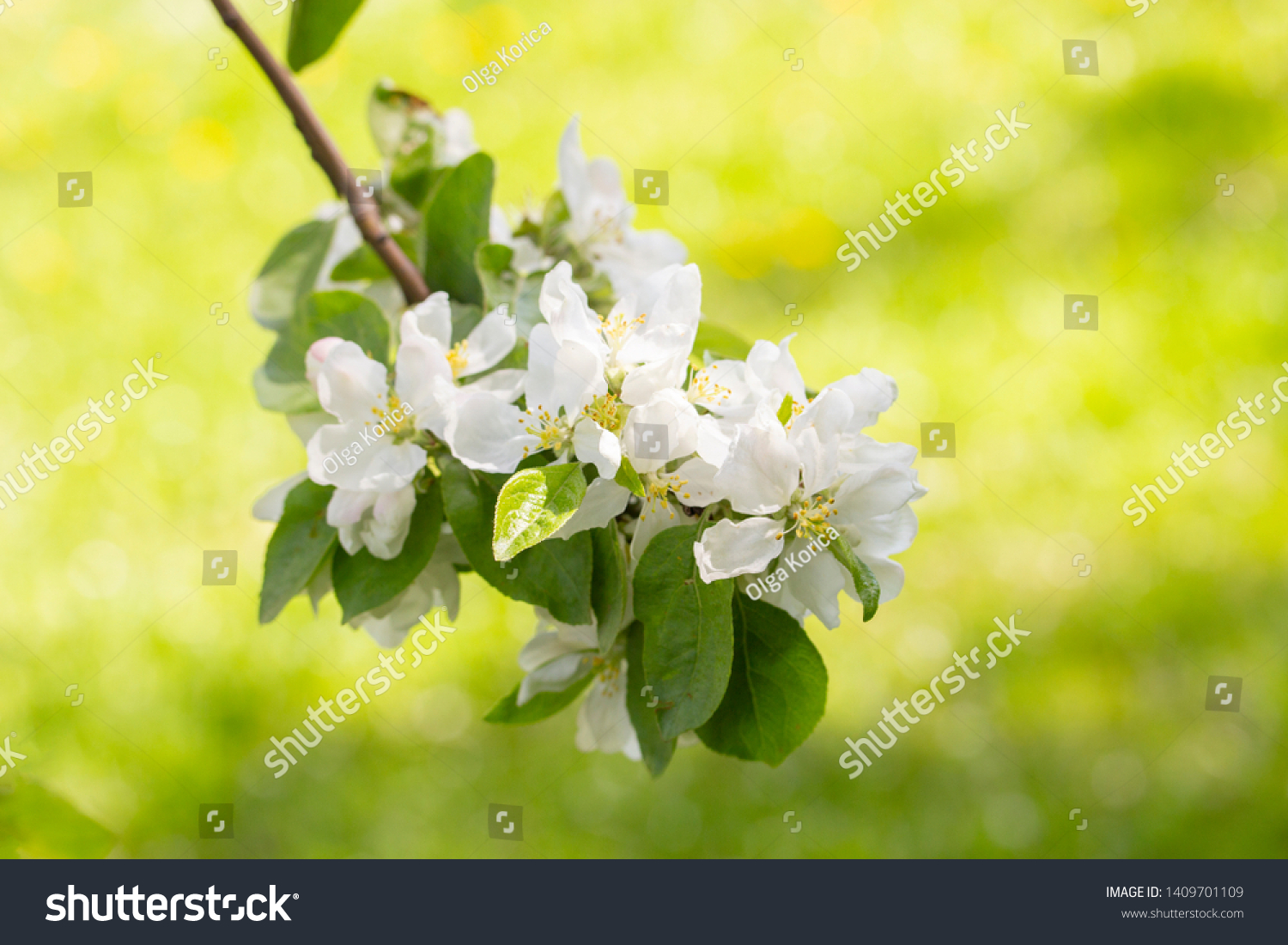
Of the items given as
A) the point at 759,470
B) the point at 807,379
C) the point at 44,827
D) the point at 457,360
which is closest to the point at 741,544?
the point at 759,470

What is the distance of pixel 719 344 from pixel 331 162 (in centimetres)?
38

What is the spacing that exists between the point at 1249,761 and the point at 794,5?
83.0 inches

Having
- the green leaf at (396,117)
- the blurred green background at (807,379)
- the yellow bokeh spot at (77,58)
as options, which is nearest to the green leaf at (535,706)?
the green leaf at (396,117)

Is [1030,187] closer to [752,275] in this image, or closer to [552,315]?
[752,275]

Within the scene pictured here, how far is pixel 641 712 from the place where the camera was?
0.74m

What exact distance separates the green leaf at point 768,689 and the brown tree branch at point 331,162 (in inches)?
15.9

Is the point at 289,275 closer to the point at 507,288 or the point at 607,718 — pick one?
the point at 507,288

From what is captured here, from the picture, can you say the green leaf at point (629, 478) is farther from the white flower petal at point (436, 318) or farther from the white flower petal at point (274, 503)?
the white flower petal at point (274, 503)

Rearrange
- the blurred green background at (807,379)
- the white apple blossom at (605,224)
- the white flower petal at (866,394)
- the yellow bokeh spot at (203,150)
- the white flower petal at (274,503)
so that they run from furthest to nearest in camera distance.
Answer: the yellow bokeh spot at (203,150), the blurred green background at (807,379), the white apple blossom at (605,224), the white flower petal at (274,503), the white flower petal at (866,394)

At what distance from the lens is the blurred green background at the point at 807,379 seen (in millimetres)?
1799

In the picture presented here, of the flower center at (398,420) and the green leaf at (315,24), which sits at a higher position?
the green leaf at (315,24)

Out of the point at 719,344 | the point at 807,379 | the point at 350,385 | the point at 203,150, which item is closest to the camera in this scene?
the point at 350,385

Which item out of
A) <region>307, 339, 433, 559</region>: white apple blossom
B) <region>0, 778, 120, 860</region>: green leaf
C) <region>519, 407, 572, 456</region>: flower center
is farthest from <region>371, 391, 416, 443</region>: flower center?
<region>0, 778, 120, 860</region>: green leaf

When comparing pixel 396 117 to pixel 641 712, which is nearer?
pixel 641 712
